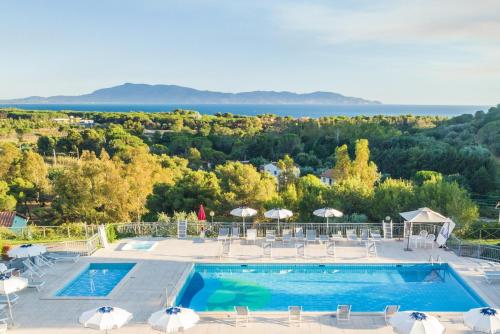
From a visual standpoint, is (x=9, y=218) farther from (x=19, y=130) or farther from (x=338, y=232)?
(x=19, y=130)

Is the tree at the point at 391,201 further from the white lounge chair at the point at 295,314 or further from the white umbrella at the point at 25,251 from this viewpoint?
the white umbrella at the point at 25,251

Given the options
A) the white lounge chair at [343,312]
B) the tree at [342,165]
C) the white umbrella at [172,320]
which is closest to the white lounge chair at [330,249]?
the white lounge chair at [343,312]

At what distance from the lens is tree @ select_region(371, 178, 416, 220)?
721 inches

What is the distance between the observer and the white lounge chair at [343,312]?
1024 cm

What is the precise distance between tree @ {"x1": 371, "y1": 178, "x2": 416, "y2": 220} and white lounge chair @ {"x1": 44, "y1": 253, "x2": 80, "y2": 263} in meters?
12.1

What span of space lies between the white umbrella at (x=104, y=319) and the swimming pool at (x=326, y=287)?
3876 mm

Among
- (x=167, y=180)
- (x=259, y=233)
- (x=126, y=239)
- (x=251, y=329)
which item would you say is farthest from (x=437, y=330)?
(x=167, y=180)

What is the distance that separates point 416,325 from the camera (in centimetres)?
798

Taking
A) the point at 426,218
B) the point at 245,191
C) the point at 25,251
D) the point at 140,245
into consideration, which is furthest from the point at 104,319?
the point at 426,218

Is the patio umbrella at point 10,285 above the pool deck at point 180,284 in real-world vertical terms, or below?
above

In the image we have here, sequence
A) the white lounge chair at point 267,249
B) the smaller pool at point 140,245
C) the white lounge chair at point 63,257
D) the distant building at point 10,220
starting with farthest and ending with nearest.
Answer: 1. the distant building at point 10,220
2. the smaller pool at point 140,245
3. the white lounge chair at point 267,249
4. the white lounge chair at point 63,257

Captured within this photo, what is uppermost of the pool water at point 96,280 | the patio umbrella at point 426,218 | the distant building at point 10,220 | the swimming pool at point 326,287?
the patio umbrella at point 426,218

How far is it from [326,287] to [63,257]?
9.09m

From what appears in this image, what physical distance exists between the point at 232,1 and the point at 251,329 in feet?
72.7
